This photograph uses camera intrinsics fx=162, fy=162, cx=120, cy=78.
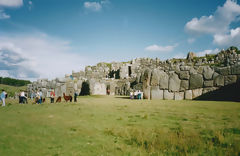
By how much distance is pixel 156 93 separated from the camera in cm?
1474

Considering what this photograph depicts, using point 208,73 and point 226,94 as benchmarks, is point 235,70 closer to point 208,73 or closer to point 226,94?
point 208,73

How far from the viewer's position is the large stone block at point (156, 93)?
47.9 feet

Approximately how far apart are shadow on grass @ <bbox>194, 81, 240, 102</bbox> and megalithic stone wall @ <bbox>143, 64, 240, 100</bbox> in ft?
0.82

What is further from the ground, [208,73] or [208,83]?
[208,73]

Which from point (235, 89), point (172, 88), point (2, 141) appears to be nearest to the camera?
point (2, 141)

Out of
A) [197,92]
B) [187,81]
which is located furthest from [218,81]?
[187,81]

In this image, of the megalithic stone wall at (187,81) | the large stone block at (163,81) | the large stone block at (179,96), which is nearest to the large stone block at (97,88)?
the megalithic stone wall at (187,81)

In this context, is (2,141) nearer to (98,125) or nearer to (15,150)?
(15,150)

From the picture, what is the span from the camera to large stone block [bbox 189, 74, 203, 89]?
1329 centimetres

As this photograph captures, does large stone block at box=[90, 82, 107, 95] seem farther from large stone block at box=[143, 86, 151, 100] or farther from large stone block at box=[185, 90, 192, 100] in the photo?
large stone block at box=[185, 90, 192, 100]

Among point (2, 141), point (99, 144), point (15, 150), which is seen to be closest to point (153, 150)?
point (99, 144)

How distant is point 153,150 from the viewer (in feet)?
10.4

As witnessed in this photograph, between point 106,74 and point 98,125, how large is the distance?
177 feet

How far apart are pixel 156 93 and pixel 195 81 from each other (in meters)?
3.41
